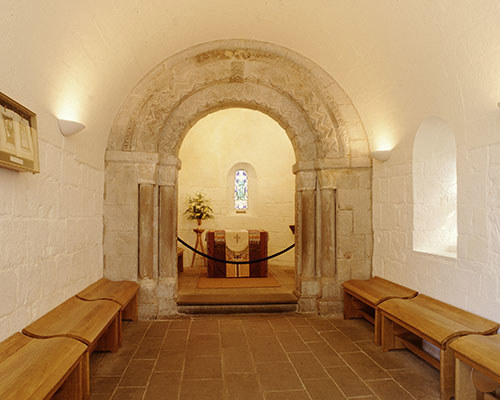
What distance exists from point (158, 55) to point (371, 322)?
13.1 ft

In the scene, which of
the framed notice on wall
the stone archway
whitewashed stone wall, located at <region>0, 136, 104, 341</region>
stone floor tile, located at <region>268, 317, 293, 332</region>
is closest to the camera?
the framed notice on wall

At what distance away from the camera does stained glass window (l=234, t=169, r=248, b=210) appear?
26.8 feet

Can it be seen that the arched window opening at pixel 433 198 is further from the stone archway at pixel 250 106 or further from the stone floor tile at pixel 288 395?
the stone floor tile at pixel 288 395

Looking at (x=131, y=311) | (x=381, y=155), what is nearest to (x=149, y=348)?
(x=131, y=311)

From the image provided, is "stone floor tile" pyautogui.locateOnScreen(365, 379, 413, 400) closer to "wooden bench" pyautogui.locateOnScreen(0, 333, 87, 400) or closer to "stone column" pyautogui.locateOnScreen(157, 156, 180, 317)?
"wooden bench" pyautogui.locateOnScreen(0, 333, 87, 400)

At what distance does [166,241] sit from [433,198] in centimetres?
312

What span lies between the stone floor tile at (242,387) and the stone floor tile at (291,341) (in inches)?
25.4

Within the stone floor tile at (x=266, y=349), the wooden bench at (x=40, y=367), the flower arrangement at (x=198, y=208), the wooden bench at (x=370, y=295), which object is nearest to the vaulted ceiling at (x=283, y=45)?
the wooden bench at (x=40, y=367)

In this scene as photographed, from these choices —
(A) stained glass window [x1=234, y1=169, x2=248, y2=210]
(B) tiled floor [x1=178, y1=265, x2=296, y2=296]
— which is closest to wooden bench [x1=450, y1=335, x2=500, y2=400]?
(B) tiled floor [x1=178, y1=265, x2=296, y2=296]

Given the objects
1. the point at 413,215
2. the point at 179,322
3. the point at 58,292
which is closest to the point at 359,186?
the point at 413,215

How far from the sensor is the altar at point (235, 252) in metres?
5.77

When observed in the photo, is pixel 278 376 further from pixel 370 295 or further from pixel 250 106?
pixel 250 106

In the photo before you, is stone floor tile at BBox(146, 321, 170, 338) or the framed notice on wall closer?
the framed notice on wall

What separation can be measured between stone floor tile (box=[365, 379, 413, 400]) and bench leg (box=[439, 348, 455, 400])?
0.24 m
